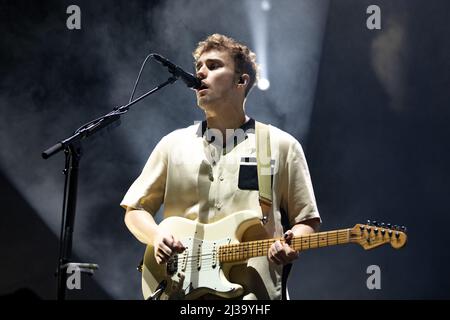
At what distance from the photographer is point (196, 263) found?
332 cm

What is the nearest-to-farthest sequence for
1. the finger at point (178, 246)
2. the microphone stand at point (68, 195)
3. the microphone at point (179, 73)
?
the microphone stand at point (68, 195) → the finger at point (178, 246) → the microphone at point (179, 73)

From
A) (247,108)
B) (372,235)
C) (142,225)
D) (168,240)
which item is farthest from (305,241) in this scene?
(247,108)

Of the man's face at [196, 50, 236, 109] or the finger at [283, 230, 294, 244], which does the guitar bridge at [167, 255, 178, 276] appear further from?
the man's face at [196, 50, 236, 109]

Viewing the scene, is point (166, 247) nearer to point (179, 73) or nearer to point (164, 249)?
point (164, 249)

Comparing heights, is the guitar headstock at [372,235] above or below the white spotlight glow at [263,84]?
below

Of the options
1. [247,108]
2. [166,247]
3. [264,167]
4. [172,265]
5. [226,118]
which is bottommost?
[172,265]

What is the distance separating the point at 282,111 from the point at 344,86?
0.46 metres

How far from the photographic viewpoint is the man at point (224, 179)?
3332mm

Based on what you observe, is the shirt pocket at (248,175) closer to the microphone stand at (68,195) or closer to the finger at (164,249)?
the finger at (164,249)

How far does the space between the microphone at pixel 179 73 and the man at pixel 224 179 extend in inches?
3.4

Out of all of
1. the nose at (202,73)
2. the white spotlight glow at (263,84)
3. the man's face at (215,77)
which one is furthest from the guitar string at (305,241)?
the white spotlight glow at (263,84)

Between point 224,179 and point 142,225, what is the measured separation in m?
0.50

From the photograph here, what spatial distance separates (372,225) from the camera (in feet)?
10.5

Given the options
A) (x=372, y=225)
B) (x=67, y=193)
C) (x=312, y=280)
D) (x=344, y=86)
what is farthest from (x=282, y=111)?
(x=67, y=193)
